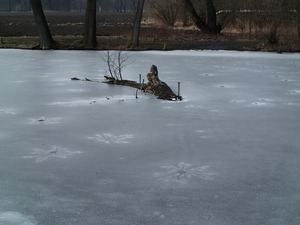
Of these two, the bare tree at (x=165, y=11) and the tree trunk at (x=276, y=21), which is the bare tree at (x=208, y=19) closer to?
the bare tree at (x=165, y=11)

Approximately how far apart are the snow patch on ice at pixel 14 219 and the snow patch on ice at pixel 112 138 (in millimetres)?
2710

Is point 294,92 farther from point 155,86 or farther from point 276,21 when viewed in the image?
point 276,21

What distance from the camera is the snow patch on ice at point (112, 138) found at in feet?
23.3

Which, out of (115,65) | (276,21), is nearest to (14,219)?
(115,65)

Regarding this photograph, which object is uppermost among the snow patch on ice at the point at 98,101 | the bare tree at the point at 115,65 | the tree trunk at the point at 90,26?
the tree trunk at the point at 90,26

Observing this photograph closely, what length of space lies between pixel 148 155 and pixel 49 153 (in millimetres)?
1356

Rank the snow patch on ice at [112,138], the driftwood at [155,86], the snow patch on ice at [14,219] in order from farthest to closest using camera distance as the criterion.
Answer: the driftwood at [155,86] → the snow patch on ice at [112,138] → the snow patch on ice at [14,219]

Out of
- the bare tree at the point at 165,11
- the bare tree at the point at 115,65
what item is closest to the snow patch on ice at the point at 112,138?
the bare tree at the point at 115,65

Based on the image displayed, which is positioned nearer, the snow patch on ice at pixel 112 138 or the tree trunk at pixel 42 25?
the snow patch on ice at pixel 112 138

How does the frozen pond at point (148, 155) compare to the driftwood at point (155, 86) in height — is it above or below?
below

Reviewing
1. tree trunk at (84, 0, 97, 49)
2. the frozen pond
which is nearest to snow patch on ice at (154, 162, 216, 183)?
the frozen pond

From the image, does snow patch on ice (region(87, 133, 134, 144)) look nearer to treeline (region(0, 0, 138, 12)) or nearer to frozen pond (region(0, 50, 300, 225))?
frozen pond (region(0, 50, 300, 225))

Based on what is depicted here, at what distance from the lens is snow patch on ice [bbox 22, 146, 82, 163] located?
6.23m

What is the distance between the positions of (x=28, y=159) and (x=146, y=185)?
180 centimetres
